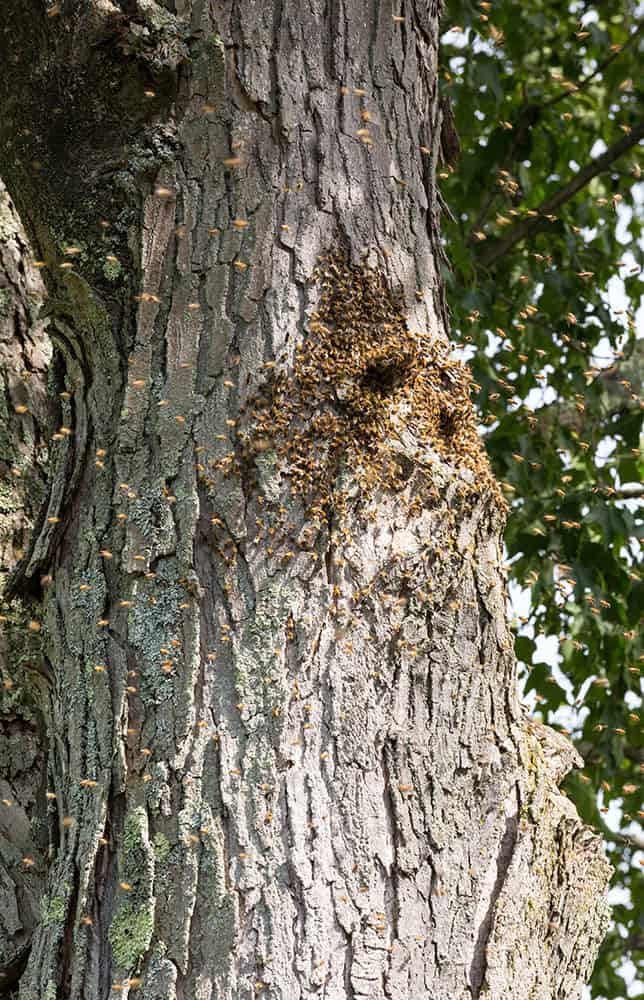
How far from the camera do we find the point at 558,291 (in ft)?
12.9

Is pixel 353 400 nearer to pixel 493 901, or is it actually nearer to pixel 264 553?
pixel 264 553

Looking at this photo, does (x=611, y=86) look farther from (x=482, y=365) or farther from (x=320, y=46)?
(x=320, y=46)

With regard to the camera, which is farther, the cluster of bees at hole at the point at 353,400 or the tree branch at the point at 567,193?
the tree branch at the point at 567,193

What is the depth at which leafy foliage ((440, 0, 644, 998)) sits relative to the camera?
11.0ft

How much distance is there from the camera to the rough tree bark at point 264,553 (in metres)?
1.39

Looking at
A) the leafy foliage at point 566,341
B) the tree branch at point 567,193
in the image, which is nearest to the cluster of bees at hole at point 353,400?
the leafy foliage at point 566,341

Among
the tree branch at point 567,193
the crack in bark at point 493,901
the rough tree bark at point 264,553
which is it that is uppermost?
the tree branch at point 567,193

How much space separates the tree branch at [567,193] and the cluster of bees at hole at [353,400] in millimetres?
2656

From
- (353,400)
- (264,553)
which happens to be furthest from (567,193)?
(264,553)

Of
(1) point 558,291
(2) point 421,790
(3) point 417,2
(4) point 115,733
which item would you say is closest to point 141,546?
(4) point 115,733

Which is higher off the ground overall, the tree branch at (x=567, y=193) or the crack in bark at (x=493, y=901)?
the tree branch at (x=567, y=193)

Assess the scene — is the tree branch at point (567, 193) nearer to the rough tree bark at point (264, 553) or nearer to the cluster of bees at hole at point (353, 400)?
the rough tree bark at point (264, 553)

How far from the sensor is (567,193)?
13.9 feet

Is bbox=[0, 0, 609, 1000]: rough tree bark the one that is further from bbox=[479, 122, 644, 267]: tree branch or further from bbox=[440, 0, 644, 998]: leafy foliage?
bbox=[479, 122, 644, 267]: tree branch
